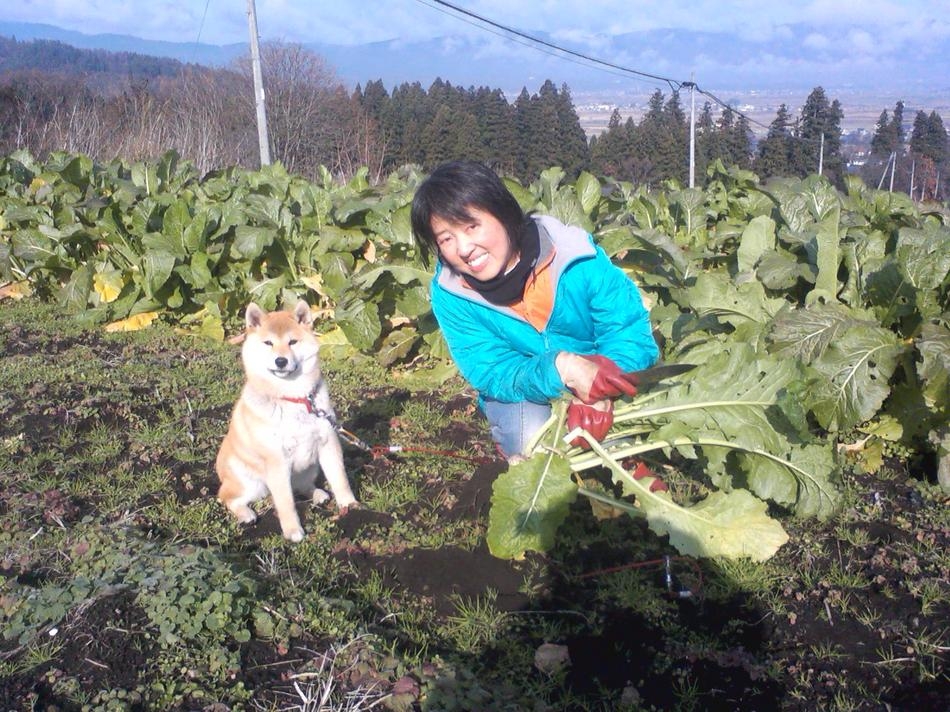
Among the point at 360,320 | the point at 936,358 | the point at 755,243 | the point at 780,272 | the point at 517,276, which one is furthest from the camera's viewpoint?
the point at 360,320

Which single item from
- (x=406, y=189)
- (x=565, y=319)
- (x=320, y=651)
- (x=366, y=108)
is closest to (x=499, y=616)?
(x=320, y=651)

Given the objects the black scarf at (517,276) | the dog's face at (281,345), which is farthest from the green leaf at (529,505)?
the dog's face at (281,345)

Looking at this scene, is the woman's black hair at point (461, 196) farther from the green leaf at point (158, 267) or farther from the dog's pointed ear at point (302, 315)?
the green leaf at point (158, 267)

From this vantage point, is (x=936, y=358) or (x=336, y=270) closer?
(x=936, y=358)

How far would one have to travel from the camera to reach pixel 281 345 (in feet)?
11.0

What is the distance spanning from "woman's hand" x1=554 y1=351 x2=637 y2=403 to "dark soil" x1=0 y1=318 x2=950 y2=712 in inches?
31.1

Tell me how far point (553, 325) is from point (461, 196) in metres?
0.79

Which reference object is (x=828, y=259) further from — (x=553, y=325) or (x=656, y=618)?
(x=656, y=618)

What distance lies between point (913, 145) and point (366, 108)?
2520cm

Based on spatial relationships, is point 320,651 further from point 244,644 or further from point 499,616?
point 499,616

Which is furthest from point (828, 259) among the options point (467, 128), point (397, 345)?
point (467, 128)

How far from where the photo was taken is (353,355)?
20.6 ft

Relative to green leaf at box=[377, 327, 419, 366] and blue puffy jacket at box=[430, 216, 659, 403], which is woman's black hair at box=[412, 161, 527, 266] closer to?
blue puffy jacket at box=[430, 216, 659, 403]

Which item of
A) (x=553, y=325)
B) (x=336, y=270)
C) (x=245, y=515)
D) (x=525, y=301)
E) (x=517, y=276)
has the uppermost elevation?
(x=517, y=276)
